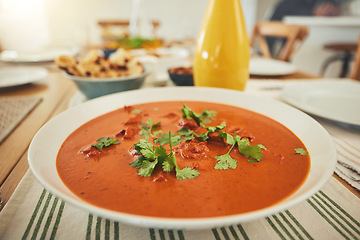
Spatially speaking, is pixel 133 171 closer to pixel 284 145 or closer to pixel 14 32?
pixel 284 145

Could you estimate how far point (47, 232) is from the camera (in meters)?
0.56

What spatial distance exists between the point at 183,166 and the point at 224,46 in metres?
0.79

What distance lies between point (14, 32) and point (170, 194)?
938 cm

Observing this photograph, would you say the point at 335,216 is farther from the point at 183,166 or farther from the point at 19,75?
the point at 19,75

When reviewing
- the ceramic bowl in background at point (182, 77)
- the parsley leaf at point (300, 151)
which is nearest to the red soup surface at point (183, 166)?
the parsley leaf at point (300, 151)

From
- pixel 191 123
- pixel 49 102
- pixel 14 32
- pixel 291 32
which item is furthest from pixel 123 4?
pixel 191 123

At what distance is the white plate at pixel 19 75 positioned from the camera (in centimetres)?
160

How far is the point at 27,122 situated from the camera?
44.7 inches

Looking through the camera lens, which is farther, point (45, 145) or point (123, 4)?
point (123, 4)

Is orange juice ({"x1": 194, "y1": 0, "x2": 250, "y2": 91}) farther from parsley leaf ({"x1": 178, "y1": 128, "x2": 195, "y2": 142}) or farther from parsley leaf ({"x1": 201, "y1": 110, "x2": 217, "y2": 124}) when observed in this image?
parsley leaf ({"x1": 178, "y1": 128, "x2": 195, "y2": 142})

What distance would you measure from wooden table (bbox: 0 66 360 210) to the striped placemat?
0.07 m

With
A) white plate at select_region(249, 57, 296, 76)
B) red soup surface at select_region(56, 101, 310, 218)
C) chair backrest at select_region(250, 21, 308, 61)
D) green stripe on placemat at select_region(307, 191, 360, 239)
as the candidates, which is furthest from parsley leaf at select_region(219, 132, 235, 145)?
chair backrest at select_region(250, 21, 308, 61)

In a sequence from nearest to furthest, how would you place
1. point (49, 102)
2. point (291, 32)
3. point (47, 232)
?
point (47, 232) < point (49, 102) < point (291, 32)

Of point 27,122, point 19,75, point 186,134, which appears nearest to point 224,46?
point 186,134
